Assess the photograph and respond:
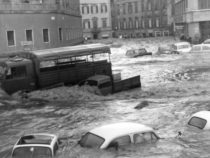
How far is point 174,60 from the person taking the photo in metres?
43.2

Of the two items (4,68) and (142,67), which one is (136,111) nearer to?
(4,68)

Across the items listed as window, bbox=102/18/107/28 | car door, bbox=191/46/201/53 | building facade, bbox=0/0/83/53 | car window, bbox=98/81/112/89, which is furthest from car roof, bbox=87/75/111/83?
window, bbox=102/18/107/28

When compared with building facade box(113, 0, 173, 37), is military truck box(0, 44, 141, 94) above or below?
below

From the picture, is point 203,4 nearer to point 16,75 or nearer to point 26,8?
point 26,8

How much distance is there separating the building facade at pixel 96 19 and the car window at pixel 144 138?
98.6 m

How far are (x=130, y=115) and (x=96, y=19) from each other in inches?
3691

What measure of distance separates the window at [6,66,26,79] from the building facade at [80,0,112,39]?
8772 centimetres

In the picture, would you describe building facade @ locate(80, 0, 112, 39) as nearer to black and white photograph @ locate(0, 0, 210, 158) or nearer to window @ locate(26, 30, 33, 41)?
black and white photograph @ locate(0, 0, 210, 158)

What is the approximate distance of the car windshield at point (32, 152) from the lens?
11.4 meters

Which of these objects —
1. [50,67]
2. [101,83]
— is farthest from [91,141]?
[50,67]

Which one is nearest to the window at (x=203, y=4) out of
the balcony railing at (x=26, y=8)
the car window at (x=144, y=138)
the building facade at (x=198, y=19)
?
the building facade at (x=198, y=19)

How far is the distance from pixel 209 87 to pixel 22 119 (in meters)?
12.2

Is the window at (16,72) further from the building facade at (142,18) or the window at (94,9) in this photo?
the window at (94,9)

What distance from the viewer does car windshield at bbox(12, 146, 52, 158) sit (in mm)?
11359
